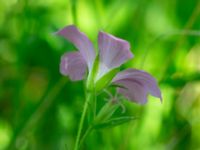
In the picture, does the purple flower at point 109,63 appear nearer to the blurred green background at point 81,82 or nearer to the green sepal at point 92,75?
the green sepal at point 92,75

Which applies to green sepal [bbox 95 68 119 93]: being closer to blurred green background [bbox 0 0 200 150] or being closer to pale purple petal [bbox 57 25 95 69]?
pale purple petal [bbox 57 25 95 69]

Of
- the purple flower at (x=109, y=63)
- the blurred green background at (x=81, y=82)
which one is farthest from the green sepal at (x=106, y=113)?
the blurred green background at (x=81, y=82)

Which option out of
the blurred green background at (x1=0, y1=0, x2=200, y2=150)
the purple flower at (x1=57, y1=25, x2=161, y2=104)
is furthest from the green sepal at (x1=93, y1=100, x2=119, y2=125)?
the blurred green background at (x1=0, y1=0, x2=200, y2=150)

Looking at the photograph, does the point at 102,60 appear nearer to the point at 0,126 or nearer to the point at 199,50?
the point at 0,126

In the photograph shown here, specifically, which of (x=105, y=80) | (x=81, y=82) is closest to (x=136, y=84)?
(x=105, y=80)

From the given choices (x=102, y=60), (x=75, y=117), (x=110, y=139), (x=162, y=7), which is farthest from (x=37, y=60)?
(x=102, y=60)

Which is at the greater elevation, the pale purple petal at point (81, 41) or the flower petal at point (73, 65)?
the pale purple petal at point (81, 41)
